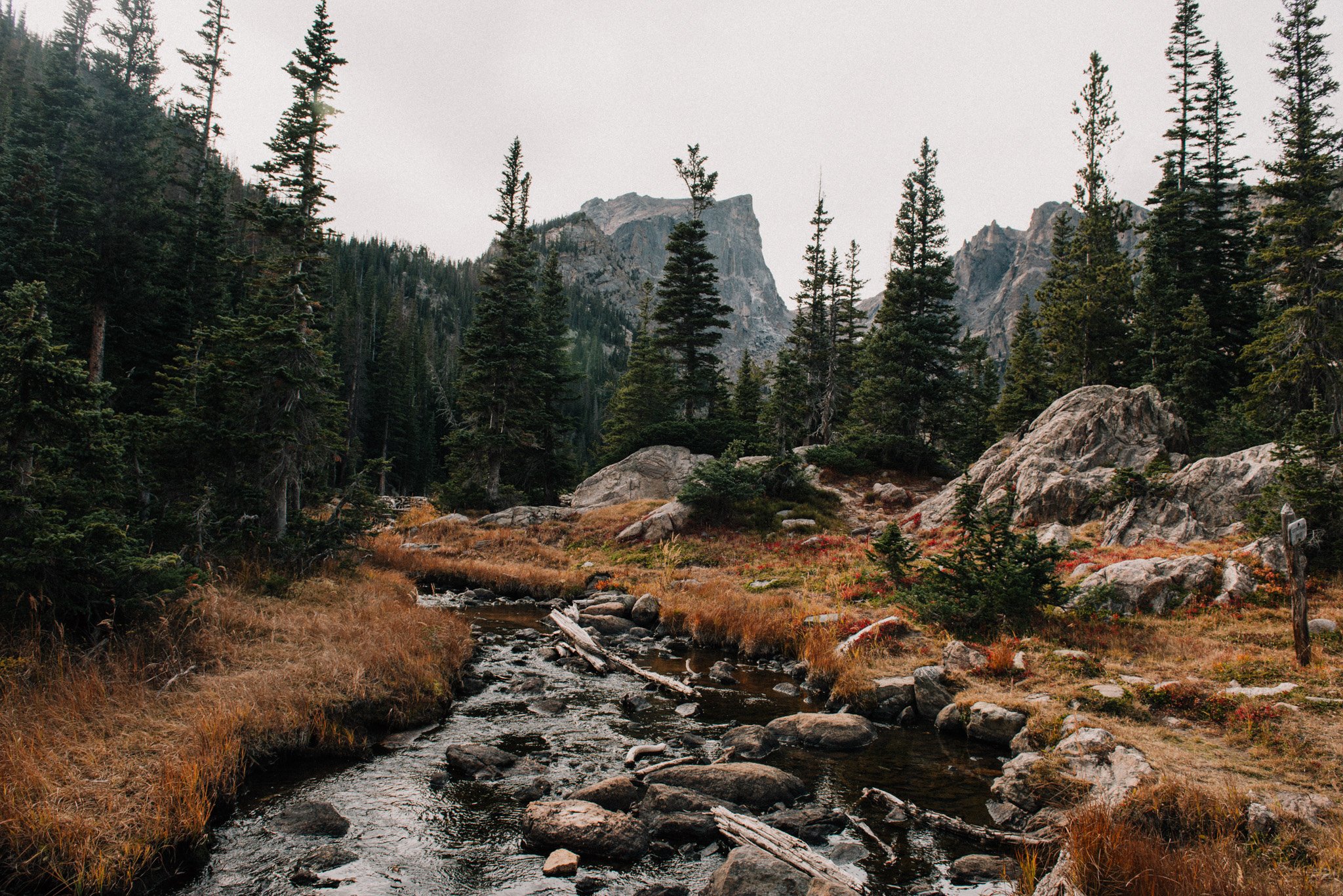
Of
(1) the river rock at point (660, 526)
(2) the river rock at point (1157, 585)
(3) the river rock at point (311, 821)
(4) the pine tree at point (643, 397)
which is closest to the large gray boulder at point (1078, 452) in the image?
(2) the river rock at point (1157, 585)

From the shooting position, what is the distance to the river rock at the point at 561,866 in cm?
611

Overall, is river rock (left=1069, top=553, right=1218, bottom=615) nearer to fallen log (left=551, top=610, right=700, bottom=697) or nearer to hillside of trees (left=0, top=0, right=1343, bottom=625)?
hillside of trees (left=0, top=0, right=1343, bottom=625)

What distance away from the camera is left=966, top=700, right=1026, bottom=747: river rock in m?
9.62

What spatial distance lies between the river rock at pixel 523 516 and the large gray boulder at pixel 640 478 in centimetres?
213

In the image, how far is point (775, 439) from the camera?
42.8 m

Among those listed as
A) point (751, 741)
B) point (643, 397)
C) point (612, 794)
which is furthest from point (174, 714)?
point (643, 397)

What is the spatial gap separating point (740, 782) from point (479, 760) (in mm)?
3655

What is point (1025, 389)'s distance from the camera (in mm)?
37219

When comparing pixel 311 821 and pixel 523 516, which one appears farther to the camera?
pixel 523 516

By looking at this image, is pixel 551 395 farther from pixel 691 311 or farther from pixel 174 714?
pixel 174 714

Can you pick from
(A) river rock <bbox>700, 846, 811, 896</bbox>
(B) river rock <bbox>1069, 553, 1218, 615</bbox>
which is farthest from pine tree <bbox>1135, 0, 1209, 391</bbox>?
(A) river rock <bbox>700, 846, 811, 896</bbox>

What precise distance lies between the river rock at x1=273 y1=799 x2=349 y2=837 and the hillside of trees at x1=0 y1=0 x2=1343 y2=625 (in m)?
4.20

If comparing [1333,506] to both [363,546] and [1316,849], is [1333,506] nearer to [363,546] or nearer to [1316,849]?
[1316,849]

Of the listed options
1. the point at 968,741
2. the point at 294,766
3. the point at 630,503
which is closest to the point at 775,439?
the point at 630,503
